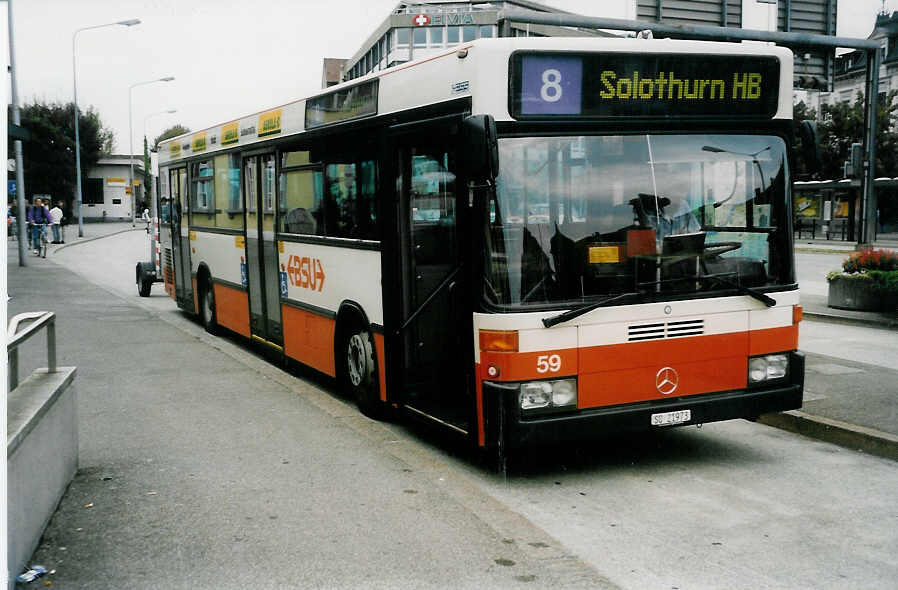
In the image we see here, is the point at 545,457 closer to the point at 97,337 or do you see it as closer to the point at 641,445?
the point at 641,445

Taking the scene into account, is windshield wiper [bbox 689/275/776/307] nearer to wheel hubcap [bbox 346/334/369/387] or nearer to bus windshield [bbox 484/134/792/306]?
bus windshield [bbox 484/134/792/306]

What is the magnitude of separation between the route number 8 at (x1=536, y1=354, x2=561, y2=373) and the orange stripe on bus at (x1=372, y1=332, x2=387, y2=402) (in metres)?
2.08

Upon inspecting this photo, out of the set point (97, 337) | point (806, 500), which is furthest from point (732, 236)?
point (97, 337)

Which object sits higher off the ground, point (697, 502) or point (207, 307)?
point (207, 307)

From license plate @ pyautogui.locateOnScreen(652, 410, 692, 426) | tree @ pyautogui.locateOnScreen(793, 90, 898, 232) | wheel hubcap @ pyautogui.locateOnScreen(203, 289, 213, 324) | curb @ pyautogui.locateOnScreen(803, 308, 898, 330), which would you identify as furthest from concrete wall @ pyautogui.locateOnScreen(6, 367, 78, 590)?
tree @ pyautogui.locateOnScreen(793, 90, 898, 232)

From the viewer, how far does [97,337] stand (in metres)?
13.4

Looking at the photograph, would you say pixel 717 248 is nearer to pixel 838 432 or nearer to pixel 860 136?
pixel 838 432

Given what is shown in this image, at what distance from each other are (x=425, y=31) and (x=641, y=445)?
66145 mm

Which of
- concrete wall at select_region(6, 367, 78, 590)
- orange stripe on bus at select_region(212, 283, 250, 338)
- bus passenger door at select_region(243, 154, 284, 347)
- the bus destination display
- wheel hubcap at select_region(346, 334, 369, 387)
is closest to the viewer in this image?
concrete wall at select_region(6, 367, 78, 590)

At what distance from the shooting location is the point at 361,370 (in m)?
8.27

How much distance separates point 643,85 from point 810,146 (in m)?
1.38

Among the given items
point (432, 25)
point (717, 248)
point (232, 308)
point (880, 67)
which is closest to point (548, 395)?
point (717, 248)

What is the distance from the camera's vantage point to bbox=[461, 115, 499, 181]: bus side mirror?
18.3ft

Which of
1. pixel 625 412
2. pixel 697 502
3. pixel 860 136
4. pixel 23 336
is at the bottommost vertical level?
pixel 697 502
